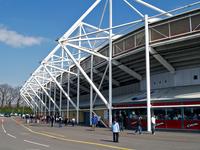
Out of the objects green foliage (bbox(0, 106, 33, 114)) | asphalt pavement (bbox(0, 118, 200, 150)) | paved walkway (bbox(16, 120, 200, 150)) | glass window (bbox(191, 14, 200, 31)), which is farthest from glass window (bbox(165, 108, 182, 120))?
green foliage (bbox(0, 106, 33, 114))

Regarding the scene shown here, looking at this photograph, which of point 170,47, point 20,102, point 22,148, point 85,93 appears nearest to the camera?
point 22,148

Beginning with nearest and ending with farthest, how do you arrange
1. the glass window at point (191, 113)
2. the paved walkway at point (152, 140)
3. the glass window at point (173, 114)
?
the paved walkway at point (152, 140) → the glass window at point (191, 113) → the glass window at point (173, 114)

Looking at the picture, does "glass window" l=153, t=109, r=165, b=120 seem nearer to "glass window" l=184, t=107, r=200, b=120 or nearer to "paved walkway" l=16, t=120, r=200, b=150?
"glass window" l=184, t=107, r=200, b=120

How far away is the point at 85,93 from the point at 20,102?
11312 centimetres

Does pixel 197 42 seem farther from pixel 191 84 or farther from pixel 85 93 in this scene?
pixel 85 93

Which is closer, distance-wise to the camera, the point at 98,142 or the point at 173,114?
the point at 98,142

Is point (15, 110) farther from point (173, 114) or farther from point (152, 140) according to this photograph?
point (152, 140)

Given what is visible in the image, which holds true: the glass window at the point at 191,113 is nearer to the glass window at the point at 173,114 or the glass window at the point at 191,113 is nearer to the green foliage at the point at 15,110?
the glass window at the point at 173,114

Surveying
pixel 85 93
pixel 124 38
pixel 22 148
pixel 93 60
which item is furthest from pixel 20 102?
pixel 22 148

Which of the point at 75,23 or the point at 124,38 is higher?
the point at 75,23

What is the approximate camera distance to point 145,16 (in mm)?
32375

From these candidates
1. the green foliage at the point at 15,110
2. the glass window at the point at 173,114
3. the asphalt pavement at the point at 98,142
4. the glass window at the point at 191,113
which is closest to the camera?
the asphalt pavement at the point at 98,142

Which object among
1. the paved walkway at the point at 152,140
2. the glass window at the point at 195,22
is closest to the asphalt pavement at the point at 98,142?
the paved walkway at the point at 152,140

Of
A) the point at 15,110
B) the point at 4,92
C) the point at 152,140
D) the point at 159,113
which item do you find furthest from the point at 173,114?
the point at 15,110
